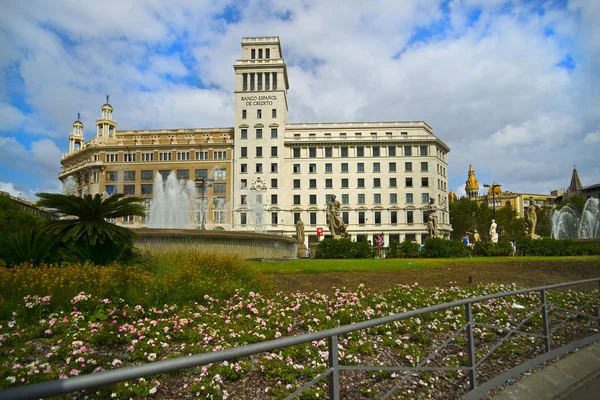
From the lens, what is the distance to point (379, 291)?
10023 mm


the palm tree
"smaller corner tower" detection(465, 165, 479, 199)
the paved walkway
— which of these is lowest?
the paved walkway

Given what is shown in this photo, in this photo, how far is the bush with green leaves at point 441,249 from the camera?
2089cm

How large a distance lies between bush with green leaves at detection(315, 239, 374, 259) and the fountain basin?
→ 2903mm

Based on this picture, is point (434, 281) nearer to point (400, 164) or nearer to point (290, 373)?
point (290, 373)

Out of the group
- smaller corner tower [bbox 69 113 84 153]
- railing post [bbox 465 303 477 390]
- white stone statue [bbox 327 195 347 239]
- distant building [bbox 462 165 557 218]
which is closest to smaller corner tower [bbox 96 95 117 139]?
smaller corner tower [bbox 69 113 84 153]

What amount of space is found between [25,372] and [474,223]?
299 ft

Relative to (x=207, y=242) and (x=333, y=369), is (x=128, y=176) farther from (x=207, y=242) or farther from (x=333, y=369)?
(x=333, y=369)

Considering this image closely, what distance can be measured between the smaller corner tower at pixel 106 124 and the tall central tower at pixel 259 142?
3053 cm

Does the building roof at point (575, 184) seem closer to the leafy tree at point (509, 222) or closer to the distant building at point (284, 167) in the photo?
the leafy tree at point (509, 222)

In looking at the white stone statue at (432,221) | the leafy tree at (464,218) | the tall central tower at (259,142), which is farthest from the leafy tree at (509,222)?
the white stone statue at (432,221)

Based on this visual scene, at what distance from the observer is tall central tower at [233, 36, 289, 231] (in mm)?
71000

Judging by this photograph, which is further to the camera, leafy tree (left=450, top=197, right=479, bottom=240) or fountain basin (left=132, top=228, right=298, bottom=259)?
leafy tree (left=450, top=197, right=479, bottom=240)

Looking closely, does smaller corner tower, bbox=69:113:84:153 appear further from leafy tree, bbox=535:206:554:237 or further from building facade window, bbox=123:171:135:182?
leafy tree, bbox=535:206:554:237

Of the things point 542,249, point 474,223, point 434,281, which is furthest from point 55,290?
point 474,223
